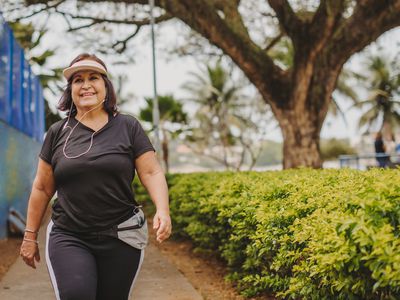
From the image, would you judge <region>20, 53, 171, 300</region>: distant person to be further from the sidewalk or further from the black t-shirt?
the sidewalk

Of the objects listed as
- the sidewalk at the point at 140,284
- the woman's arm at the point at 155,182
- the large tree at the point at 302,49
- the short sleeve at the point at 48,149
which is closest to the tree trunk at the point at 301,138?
the large tree at the point at 302,49

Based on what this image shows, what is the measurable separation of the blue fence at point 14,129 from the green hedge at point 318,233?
4219 mm

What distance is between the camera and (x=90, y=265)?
2.57 meters

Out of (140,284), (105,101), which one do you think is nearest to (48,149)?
(105,101)

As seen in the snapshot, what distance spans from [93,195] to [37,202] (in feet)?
1.40

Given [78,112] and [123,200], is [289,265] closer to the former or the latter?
[123,200]

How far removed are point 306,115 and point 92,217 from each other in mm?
8982

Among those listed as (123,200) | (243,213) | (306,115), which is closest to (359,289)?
(123,200)

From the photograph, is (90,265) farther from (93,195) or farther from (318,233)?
(318,233)

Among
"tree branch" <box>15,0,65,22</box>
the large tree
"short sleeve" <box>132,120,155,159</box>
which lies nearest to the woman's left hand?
"short sleeve" <box>132,120,155,159</box>

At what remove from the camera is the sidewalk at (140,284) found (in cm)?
516

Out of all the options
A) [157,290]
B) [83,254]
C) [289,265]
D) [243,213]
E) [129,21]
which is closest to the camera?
[83,254]

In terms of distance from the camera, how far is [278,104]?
1130cm

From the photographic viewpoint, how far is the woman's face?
2885 millimetres
